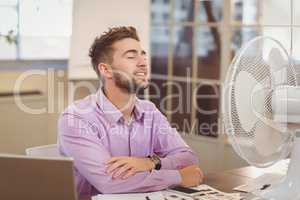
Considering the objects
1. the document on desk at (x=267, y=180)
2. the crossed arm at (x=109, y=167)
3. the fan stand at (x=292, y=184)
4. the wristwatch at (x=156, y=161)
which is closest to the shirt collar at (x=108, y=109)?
the crossed arm at (x=109, y=167)

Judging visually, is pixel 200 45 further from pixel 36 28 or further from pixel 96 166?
pixel 96 166

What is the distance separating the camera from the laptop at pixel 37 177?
1.20 meters

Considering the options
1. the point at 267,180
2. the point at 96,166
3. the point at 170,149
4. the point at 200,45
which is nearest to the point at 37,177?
the point at 96,166

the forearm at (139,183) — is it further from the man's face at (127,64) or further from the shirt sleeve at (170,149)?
the man's face at (127,64)

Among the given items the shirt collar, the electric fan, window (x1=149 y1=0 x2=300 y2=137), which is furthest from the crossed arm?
window (x1=149 y1=0 x2=300 y2=137)

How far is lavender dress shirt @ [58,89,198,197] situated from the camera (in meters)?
1.62

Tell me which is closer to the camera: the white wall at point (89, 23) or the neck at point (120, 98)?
the neck at point (120, 98)

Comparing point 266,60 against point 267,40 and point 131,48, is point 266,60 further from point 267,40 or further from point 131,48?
point 131,48

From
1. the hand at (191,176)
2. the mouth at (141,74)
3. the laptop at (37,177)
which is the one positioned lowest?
the hand at (191,176)

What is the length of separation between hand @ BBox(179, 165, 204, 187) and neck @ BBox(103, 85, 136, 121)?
1.04 feet

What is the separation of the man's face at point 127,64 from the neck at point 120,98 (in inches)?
0.9

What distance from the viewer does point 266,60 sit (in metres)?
1.42

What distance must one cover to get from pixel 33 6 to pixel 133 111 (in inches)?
24.0

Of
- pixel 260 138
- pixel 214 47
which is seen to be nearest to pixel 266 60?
pixel 260 138
